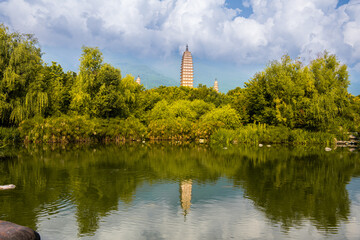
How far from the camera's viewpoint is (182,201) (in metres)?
11.6

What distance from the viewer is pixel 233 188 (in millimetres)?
13805

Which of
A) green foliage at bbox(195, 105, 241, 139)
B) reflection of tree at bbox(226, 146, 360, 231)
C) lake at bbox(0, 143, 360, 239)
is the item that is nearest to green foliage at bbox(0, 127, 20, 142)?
lake at bbox(0, 143, 360, 239)

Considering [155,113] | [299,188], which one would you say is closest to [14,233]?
[299,188]

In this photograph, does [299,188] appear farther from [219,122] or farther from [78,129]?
[78,129]

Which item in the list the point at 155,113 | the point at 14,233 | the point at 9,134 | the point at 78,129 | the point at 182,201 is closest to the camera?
the point at 14,233

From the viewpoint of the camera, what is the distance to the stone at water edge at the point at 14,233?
691 centimetres

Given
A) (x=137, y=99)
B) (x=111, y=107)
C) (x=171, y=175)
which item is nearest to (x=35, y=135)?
(x=111, y=107)

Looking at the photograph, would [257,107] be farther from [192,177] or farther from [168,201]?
[168,201]

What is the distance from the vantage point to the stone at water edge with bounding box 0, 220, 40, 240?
6.91m

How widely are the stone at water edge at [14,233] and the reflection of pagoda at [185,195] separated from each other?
451cm

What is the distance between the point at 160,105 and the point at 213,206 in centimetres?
3913

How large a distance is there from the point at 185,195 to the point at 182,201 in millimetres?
883

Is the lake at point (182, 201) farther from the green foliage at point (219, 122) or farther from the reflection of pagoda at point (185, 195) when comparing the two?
the green foliage at point (219, 122)

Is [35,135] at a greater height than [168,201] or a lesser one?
greater
